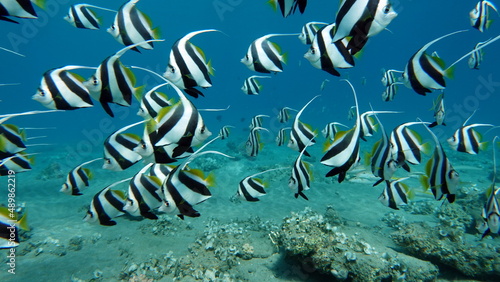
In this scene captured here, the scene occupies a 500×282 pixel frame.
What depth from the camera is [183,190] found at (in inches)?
89.4

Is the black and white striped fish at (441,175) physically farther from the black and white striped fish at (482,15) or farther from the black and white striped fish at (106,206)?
the black and white striped fish at (482,15)

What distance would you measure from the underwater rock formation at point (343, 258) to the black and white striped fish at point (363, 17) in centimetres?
362

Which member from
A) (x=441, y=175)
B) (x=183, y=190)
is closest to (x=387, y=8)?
(x=441, y=175)

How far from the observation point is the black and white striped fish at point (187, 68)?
2.36m

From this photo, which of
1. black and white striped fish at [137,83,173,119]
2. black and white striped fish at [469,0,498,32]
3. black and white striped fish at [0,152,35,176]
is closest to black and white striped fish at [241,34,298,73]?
black and white striped fish at [137,83,173,119]

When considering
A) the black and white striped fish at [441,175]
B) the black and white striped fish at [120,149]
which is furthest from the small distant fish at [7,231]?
the black and white striped fish at [441,175]

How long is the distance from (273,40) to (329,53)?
112 meters

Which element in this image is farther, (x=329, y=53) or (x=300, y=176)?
(x=300, y=176)

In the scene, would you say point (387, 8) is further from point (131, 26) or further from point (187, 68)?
point (131, 26)

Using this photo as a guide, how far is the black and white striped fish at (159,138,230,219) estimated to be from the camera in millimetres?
2250

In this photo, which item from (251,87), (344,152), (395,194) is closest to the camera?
(344,152)

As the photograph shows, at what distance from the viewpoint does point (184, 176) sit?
7.52 ft

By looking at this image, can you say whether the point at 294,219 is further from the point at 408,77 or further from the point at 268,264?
the point at 408,77

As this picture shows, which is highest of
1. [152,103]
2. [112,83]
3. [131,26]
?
[131,26]
